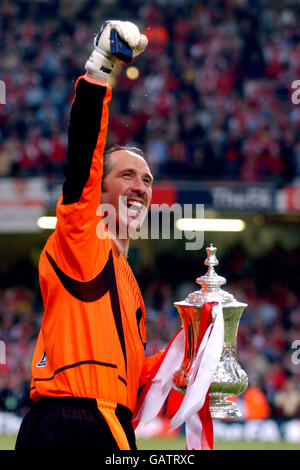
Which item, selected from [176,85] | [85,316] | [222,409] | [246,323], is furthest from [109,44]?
[176,85]

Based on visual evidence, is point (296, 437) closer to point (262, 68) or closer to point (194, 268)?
point (194, 268)

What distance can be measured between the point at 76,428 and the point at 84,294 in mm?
461

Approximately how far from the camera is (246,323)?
13.2 meters

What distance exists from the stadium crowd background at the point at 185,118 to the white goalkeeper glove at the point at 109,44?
30.3 ft

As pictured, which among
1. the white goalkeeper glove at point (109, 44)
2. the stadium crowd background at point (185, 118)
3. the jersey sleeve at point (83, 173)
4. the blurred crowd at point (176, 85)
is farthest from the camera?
the blurred crowd at point (176, 85)

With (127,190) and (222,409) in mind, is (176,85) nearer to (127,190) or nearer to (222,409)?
(127,190)

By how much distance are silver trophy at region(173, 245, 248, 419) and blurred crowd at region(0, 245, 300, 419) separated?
758 cm

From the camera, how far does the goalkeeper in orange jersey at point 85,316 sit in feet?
8.71

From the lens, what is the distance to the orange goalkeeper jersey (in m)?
2.67

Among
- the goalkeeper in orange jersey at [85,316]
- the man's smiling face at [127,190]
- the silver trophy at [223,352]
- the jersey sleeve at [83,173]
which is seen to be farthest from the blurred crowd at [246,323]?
the jersey sleeve at [83,173]

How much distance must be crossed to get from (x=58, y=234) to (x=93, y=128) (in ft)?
1.27

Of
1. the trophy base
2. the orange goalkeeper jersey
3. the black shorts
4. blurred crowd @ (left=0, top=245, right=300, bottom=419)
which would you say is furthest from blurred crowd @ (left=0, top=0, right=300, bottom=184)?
the black shorts

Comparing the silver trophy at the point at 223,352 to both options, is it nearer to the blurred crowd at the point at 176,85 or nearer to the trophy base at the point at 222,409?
the trophy base at the point at 222,409
